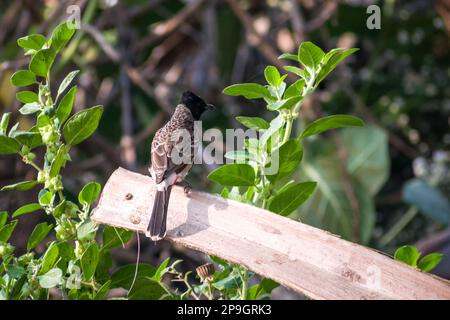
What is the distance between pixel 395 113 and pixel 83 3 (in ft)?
6.98

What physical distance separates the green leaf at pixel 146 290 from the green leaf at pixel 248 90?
561 mm

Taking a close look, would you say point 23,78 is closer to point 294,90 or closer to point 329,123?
point 294,90

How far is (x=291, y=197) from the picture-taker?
2.11 meters

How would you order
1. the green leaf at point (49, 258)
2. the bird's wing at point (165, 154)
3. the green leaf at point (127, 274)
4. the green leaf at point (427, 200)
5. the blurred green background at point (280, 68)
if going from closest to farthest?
the green leaf at point (49, 258) → the green leaf at point (127, 274) → the bird's wing at point (165, 154) → the green leaf at point (427, 200) → the blurred green background at point (280, 68)

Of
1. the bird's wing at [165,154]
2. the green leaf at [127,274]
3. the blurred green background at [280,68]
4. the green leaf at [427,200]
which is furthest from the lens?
the blurred green background at [280,68]

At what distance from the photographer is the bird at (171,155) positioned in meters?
2.11

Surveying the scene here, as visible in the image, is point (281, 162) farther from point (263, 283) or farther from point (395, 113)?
point (395, 113)

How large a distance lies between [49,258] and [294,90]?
780 millimetres

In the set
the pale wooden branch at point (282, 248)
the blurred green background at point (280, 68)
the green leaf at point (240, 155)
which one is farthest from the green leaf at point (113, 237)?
the blurred green background at point (280, 68)

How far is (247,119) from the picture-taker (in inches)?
81.9

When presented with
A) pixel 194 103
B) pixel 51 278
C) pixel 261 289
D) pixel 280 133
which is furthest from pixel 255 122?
pixel 194 103

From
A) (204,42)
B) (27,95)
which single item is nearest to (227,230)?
(27,95)

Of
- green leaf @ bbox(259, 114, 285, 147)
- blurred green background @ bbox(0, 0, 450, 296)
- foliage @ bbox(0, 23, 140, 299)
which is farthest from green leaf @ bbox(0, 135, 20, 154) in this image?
blurred green background @ bbox(0, 0, 450, 296)

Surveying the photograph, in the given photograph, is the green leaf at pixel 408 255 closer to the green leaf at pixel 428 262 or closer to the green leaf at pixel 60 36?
the green leaf at pixel 428 262
